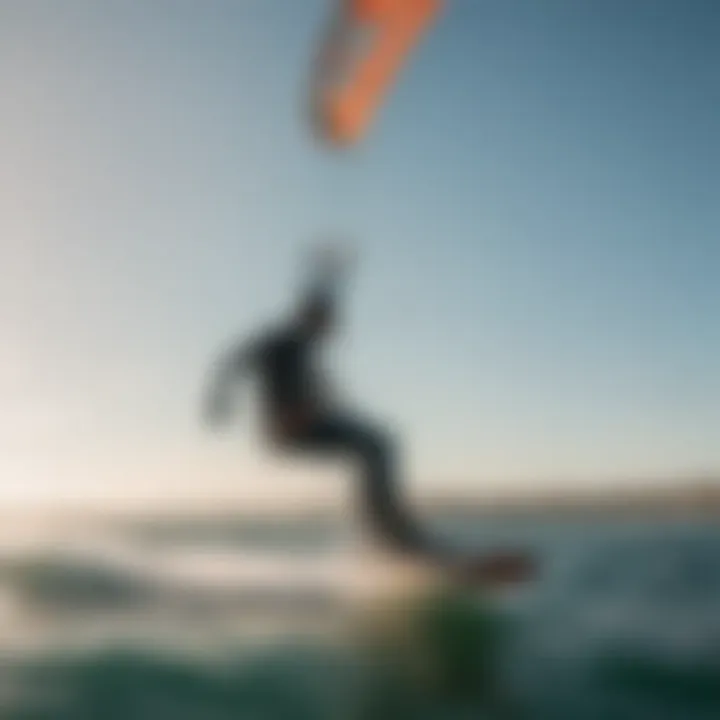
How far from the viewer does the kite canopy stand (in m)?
1.62

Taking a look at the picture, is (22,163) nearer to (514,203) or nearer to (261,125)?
(261,125)

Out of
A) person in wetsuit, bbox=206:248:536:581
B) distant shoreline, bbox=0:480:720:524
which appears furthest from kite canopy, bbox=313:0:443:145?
distant shoreline, bbox=0:480:720:524

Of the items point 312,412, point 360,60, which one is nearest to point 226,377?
point 312,412

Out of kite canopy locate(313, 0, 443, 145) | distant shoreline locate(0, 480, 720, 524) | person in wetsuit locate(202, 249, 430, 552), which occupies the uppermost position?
kite canopy locate(313, 0, 443, 145)

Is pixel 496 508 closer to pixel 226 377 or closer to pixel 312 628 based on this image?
pixel 312 628

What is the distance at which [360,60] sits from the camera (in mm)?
1631

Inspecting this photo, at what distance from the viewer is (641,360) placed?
171 centimetres

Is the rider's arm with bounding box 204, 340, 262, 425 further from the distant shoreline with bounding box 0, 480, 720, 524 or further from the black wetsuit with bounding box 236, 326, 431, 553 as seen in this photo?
the distant shoreline with bounding box 0, 480, 720, 524

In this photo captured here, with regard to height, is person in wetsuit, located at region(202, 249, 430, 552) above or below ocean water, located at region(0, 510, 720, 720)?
above

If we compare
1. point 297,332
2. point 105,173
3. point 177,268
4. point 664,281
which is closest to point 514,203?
point 664,281

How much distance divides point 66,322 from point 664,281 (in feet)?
3.23

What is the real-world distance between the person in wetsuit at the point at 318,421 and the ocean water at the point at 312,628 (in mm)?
46

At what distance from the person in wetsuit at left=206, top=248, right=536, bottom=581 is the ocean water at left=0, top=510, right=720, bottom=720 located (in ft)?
0.15

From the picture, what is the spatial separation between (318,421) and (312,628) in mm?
317
